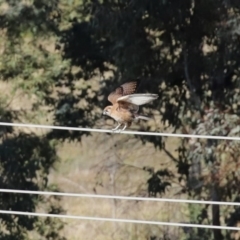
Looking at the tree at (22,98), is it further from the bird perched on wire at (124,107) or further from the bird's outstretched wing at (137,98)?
the bird's outstretched wing at (137,98)

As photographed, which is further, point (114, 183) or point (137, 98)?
point (114, 183)

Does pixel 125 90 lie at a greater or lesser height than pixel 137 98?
greater

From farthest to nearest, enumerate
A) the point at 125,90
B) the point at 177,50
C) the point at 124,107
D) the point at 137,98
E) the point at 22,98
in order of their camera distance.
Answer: the point at 22,98, the point at 177,50, the point at 124,107, the point at 125,90, the point at 137,98

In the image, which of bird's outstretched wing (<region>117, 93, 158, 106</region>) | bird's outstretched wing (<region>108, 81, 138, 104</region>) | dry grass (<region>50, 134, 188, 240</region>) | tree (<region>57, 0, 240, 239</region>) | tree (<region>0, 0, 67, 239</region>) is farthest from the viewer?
dry grass (<region>50, 134, 188, 240</region>)

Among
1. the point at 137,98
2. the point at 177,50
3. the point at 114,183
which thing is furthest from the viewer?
the point at 114,183

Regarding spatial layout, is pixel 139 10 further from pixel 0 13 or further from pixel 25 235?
pixel 25 235

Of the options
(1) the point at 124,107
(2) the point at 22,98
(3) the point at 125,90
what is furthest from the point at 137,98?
(2) the point at 22,98

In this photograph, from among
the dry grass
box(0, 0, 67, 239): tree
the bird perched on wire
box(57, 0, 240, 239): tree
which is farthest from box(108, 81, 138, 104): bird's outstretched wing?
the dry grass

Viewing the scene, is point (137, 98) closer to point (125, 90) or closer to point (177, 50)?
point (125, 90)

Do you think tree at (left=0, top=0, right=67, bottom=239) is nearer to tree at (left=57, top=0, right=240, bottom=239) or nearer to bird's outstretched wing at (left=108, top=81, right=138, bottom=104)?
tree at (left=57, top=0, right=240, bottom=239)

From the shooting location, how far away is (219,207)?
1250 cm

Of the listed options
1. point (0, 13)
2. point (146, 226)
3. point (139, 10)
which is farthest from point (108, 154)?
point (139, 10)

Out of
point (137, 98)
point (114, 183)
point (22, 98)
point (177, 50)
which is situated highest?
point (177, 50)

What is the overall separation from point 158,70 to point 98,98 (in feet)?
4.81
